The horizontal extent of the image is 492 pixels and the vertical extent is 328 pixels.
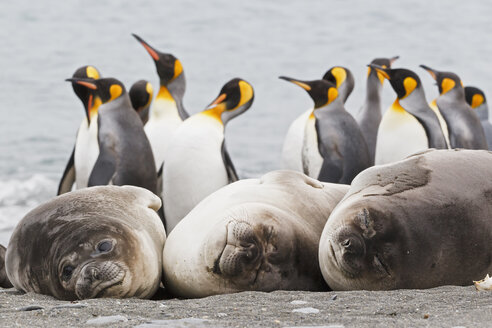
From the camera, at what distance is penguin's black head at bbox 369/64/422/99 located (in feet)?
26.5

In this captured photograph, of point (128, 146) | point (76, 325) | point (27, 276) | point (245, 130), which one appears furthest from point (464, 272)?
point (245, 130)

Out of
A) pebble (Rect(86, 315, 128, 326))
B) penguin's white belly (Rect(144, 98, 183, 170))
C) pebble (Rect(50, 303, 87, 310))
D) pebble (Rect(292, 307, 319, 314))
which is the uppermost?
pebble (Rect(86, 315, 128, 326))

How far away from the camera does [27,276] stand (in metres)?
3.65

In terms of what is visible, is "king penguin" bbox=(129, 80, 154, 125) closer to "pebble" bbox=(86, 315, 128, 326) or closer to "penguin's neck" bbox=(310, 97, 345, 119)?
"penguin's neck" bbox=(310, 97, 345, 119)

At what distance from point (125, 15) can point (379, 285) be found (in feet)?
128

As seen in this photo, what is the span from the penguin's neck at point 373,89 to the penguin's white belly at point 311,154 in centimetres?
198

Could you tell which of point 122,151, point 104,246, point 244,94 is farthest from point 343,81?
point 104,246

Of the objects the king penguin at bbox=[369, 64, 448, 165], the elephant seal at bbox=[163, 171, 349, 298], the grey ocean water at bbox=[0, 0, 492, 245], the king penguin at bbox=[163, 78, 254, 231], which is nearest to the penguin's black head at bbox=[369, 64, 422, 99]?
the king penguin at bbox=[369, 64, 448, 165]

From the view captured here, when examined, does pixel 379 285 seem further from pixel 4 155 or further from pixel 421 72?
pixel 421 72

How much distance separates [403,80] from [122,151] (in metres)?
2.88

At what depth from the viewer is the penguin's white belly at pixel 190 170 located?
271 inches

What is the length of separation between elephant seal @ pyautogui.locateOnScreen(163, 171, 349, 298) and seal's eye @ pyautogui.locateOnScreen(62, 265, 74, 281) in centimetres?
45

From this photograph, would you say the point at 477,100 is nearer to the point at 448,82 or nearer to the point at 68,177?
the point at 448,82

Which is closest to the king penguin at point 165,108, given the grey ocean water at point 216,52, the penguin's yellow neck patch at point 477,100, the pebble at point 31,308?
the grey ocean water at point 216,52
